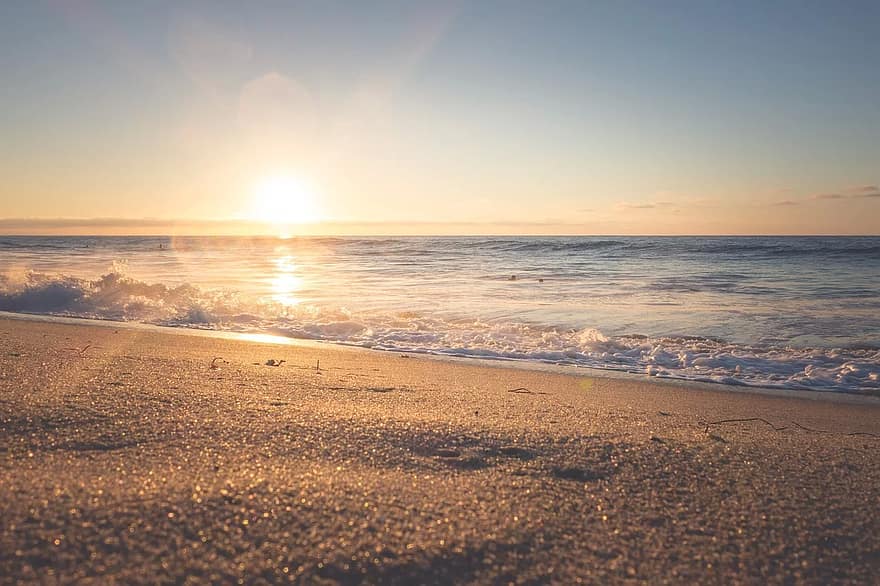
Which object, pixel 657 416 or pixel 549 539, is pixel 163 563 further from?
pixel 657 416

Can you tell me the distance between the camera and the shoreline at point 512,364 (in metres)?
4.78

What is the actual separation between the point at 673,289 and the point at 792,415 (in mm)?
10957

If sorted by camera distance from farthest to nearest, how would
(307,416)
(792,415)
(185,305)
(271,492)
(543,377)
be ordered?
(185,305) < (543,377) < (792,415) < (307,416) < (271,492)

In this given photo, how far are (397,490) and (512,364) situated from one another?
4121 millimetres

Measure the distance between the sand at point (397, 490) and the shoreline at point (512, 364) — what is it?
1.90 m

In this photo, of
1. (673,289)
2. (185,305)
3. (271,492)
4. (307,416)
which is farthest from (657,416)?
(673,289)

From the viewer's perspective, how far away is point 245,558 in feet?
3.68

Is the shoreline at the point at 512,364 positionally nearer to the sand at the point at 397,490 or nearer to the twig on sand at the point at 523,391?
the twig on sand at the point at 523,391

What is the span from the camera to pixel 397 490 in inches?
60.4

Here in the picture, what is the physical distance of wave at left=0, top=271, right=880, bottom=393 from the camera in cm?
553

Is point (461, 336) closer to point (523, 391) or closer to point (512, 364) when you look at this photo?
point (512, 364)

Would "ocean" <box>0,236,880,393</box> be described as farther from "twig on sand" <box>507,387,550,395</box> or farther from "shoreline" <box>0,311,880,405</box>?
"twig on sand" <box>507,387,550,395</box>

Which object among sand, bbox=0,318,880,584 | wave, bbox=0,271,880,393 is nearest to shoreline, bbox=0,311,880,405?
wave, bbox=0,271,880,393

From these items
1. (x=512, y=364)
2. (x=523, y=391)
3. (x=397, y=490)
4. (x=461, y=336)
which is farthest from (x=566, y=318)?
(x=397, y=490)
